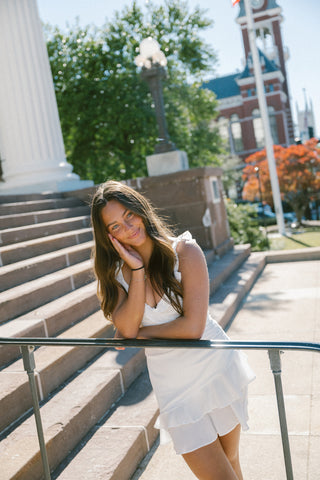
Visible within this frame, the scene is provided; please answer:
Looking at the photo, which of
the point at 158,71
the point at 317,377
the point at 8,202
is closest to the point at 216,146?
the point at 158,71

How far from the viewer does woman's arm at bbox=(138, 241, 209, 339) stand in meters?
1.98

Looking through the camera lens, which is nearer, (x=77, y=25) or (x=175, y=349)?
(x=175, y=349)

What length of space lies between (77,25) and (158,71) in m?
11.9

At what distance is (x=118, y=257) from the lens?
7.24 feet

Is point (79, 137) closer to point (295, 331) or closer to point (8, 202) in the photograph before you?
point (8, 202)

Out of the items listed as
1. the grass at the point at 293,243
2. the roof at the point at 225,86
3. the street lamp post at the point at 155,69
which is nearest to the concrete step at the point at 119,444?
the street lamp post at the point at 155,69

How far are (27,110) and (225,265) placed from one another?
16.6 ft

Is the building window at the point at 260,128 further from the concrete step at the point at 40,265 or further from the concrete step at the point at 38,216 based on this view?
the concrete step at the point at 40,265

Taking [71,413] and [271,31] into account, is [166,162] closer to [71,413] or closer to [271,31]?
[71,413]

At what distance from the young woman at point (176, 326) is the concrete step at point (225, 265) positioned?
446 centimetres

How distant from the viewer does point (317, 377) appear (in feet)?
13.0

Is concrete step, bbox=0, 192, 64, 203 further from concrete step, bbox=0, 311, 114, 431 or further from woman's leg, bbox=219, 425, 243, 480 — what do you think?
woman's leg, bbox=219, 425, 243, 480

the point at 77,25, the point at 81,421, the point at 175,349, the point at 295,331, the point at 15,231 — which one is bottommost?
the point at 295,331

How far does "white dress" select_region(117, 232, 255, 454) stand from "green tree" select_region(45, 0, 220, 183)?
50.2 feet
